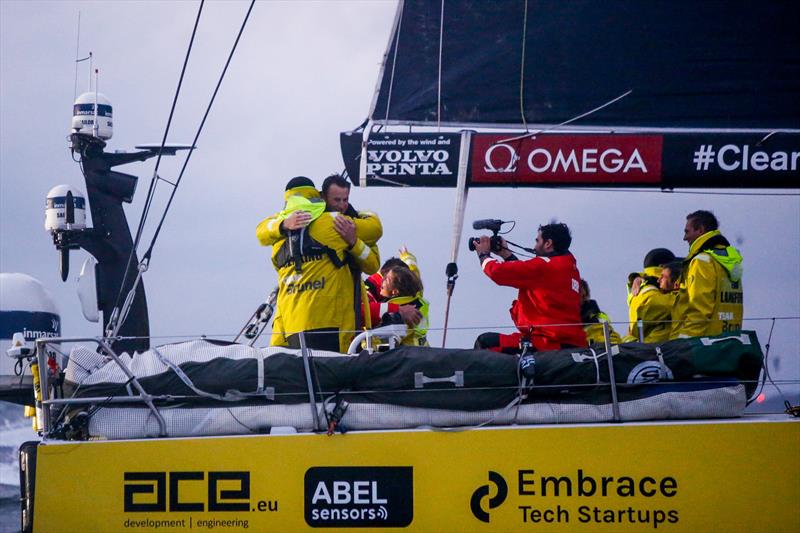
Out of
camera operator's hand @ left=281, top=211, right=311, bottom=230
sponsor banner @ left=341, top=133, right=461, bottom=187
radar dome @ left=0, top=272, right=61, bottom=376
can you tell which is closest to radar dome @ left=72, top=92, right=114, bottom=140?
radar dome @ left=0, top=272, right=61, bottom=376

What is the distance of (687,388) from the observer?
5.52 meters

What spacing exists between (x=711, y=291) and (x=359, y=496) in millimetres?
2202

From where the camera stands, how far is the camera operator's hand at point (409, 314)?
6988 millimetres

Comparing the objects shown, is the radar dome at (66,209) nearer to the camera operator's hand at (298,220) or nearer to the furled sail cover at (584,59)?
the furled sail cover at (584,59)

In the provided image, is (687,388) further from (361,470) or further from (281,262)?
(281,262)

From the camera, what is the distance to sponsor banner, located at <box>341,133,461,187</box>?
7406mm

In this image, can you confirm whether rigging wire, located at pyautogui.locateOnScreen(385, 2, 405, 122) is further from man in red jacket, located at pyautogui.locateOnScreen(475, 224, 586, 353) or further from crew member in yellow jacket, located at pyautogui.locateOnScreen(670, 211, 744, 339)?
crew member in yellow jacket, located at pyautogui.locateOnScreen(670, 211, 744, 339)

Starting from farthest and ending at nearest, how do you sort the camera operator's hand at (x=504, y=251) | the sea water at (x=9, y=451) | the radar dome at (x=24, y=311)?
the sea water at (x=9, y=451) → the radar dome at (x=24, y=311) → the camera operator's hand at (x=504, y=251)

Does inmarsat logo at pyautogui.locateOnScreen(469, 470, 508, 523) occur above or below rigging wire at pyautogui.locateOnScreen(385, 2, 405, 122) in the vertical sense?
below

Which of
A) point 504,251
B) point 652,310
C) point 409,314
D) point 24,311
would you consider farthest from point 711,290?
point 24,311

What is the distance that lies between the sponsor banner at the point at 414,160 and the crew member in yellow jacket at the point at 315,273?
1207 millimetres

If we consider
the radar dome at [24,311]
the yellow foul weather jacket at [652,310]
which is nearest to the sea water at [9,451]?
the radar dome at [24,311]

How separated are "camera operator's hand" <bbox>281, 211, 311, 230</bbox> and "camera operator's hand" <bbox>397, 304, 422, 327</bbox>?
3.40ft

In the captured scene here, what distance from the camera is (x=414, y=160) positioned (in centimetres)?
741
